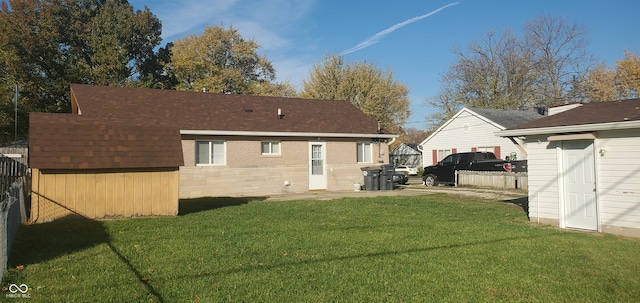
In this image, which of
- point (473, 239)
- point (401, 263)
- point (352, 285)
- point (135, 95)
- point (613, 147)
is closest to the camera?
point (352, 285)

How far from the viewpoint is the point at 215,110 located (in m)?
20.5

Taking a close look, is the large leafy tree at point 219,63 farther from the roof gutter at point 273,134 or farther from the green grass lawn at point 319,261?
the green grass lawn at point 319,261

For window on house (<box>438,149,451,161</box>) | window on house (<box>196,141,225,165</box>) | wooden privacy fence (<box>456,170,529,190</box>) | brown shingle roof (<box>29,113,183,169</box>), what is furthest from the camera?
window on house (<box>438,149,451,161</box>)

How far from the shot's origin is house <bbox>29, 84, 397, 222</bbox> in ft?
35.2

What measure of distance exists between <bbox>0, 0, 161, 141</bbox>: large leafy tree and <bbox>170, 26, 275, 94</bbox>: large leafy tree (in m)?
3.19

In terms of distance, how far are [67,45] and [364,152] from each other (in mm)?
30436

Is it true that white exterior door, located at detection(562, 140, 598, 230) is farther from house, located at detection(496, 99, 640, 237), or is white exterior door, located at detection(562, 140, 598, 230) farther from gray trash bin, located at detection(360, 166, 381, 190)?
gray trash bin, located at detection(360, 166, 381, 190)

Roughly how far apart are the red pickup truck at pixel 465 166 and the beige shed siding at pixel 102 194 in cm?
1713

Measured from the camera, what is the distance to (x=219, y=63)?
4612cm

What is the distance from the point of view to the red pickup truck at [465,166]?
23155mm

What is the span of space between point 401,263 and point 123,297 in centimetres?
375

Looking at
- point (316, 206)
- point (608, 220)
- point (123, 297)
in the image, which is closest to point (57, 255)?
point (123, 297)

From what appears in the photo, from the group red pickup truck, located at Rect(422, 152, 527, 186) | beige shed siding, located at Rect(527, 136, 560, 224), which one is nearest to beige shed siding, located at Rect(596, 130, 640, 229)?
beige shed siding, located at Rect(527, 136, 560, 224)

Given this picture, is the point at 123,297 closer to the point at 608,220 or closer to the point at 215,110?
the point at 608,220
